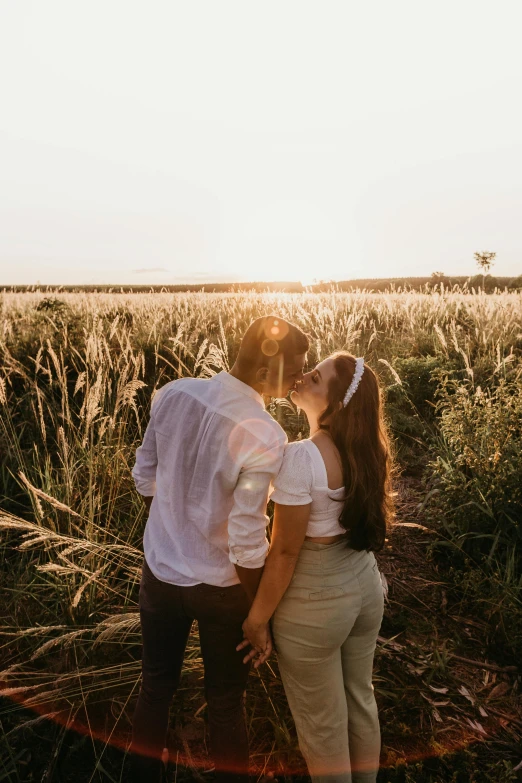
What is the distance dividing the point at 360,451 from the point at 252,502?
17.9 inches

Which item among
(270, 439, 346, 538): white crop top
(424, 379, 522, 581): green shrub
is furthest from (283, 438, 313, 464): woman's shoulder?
(424, 379, 522, 581): green shrub

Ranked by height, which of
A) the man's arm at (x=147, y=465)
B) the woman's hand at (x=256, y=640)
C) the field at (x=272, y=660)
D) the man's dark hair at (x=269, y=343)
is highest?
the man's dark hair at (x=269, y=343)

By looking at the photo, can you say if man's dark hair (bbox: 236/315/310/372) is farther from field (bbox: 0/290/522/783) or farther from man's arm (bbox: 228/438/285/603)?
field (bbox: 0/290/522/783)

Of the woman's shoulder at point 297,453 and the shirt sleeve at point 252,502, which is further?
the woman's shoulder at point 297,453

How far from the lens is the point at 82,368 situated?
600cm

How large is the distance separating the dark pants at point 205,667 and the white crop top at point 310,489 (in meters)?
0.35

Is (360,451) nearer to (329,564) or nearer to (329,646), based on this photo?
(329,564)

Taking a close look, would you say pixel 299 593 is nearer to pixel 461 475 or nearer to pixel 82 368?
pixel 461 475

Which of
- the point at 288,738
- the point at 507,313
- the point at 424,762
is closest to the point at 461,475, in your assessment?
the point at 424,762

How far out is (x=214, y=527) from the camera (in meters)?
1.75

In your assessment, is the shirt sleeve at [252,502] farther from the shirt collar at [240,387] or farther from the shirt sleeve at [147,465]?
the shirt sleeve at [147,465]

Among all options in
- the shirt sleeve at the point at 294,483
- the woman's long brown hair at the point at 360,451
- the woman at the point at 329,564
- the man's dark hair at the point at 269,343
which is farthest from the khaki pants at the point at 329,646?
the man's dark hair at the point at 269,343

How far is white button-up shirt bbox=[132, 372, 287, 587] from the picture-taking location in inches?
64.1

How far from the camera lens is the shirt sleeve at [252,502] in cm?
162
